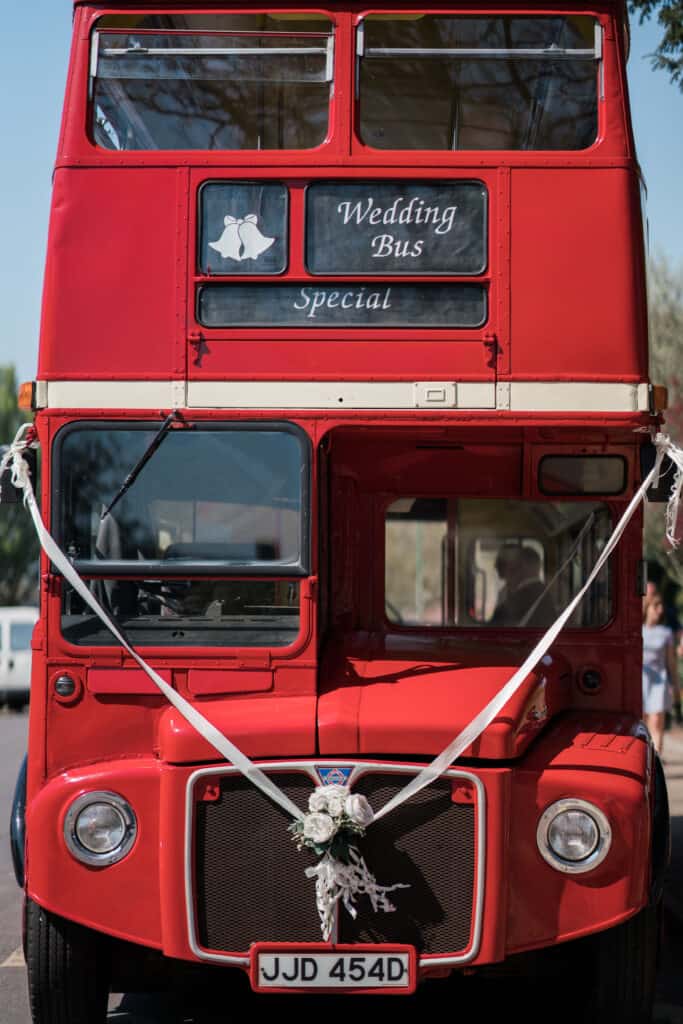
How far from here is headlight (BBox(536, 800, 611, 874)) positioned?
5.14m

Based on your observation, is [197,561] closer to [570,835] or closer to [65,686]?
[65,686]

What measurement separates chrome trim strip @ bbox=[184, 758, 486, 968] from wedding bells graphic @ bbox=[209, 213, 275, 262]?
2.00m

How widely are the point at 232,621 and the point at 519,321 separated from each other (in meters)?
1.62

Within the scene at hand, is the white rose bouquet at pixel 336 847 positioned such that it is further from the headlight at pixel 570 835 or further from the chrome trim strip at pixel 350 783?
the headlight at pixel 570 835

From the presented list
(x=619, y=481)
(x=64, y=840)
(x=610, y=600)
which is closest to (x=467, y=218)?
(x=619, y=481)

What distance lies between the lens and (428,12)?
5.95 m

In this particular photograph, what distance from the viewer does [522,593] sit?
23.4ft

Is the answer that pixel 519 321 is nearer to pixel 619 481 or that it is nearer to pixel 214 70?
pixel 619 481

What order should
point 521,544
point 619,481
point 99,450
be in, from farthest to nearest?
point 521,544 < point 619,481 < point 99,450

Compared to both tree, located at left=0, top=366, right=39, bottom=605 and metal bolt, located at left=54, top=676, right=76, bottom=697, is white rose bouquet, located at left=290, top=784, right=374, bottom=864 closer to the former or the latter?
metal bolt, located at left=54, top=676, right=76, bottom=697

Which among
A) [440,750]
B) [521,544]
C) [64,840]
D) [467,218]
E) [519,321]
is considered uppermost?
[467,218]

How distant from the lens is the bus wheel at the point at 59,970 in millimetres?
5398

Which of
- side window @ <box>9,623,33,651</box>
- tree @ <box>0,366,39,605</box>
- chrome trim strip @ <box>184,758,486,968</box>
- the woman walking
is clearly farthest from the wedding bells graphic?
tree @ <box>0,366,39,605</box>

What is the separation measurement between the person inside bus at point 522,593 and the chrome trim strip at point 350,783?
1872mm
